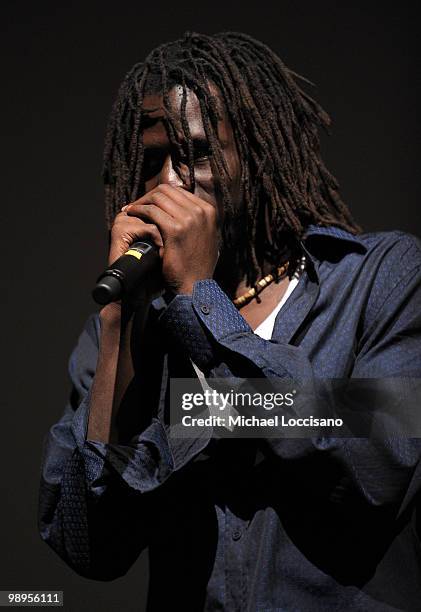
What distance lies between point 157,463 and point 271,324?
0.24 meters

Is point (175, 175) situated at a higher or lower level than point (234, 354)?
higher

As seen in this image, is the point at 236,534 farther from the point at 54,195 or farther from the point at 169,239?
the point at 54,195

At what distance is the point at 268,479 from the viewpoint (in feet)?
3.80

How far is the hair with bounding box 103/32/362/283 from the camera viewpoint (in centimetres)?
127

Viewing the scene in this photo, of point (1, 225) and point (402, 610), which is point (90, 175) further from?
point (402, 610)

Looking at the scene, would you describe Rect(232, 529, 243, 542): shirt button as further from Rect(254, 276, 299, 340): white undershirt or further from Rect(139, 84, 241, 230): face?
Rect(139, 84, 241, 230): face

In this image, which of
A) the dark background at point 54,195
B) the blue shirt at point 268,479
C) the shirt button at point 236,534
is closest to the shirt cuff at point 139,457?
the blue shirt at point 268,479

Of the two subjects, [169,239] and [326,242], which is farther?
[326,242]

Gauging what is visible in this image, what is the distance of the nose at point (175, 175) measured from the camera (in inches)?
48.3

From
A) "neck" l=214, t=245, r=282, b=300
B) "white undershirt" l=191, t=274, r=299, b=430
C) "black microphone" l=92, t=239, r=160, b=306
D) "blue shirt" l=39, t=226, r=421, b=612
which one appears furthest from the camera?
"neck" l=214, t=245, r=282, b=300

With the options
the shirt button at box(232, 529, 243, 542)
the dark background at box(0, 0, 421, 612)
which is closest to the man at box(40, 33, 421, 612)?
the shirt button at box(232, 529, 243, 542)

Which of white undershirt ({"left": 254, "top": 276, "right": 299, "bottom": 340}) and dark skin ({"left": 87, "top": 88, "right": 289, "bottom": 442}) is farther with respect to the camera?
white undershirt ({"left": 254, "top": 276, "right": 299, "bottom": 340})

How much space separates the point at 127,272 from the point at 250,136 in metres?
0.37

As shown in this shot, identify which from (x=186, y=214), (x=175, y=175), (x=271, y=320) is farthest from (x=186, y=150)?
(x=271, y=320)
